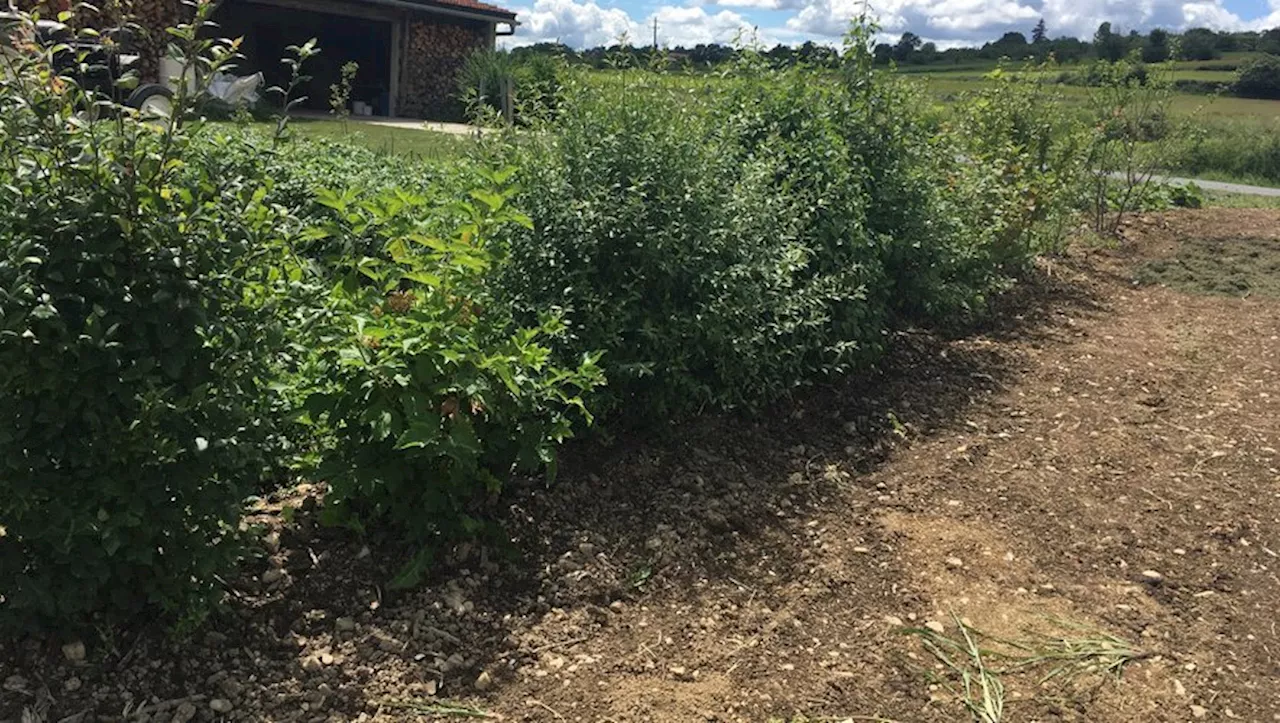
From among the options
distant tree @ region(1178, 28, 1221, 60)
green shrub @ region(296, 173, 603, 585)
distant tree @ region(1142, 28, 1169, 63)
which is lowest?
green shrub @ region(296, 173, 603, 585)

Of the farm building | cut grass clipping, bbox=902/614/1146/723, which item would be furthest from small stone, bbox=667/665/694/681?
the farm building

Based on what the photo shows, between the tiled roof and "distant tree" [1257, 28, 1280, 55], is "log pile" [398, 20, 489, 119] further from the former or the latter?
"distant tree" [1257, 28, 1280, 55]

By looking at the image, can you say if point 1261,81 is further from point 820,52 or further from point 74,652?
point 74,652

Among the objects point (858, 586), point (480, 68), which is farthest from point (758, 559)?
point (480, 68)

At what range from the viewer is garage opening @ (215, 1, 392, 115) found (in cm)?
2008

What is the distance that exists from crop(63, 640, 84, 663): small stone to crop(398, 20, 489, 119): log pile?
18.3 m

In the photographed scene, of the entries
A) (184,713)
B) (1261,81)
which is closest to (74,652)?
(184,713)

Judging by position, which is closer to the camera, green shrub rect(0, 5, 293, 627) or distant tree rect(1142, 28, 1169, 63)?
green shrub rect(0, 5, 293, 627)

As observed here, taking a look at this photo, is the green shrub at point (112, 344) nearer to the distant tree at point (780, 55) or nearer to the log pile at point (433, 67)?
the distant tree at point (780, 55)

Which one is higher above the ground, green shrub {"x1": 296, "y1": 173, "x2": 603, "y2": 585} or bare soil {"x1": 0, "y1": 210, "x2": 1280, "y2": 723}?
green shrub {"x1": 296, "y1": 173, "x2": 603, "y2": 585}

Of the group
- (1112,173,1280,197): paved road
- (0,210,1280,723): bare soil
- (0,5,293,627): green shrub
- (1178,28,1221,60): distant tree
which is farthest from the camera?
(1178,28,1221,60): distant tree

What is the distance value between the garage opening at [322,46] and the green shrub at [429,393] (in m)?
18.1

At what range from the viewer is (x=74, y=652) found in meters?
2.20

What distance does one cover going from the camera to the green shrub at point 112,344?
1.92 metres
